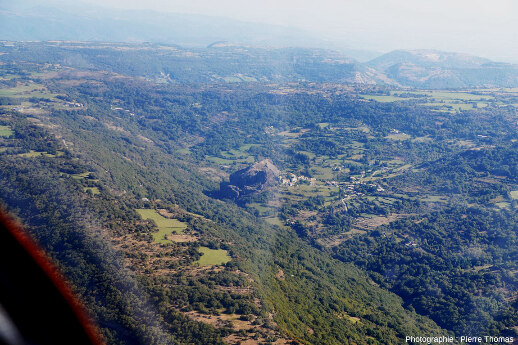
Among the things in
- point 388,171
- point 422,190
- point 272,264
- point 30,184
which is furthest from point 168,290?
point 388,171

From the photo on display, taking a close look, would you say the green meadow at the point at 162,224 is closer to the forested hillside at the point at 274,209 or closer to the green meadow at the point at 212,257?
the forested hillside at the point at 274,209

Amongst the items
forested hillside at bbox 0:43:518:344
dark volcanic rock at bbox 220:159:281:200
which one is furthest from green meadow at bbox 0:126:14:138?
dark volcanic rock at bbox 220:159:281:200

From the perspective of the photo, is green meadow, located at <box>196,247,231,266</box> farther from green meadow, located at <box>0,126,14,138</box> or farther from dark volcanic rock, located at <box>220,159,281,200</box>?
green meadow, located at <box>0,126,14,138</box>

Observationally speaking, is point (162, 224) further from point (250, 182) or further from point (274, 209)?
point (250, 182)

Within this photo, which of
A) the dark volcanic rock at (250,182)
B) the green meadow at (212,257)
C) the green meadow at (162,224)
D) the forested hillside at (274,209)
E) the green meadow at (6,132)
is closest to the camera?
the forested hillside at (274,209)

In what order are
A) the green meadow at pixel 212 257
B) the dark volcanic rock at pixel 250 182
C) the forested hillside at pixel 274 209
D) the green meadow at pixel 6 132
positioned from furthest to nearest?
the dark volcanic rock at pixel 250 182
the green meadow at pixel 6 132
the green meadow at pixel 212 257
the forested hillside at pixel 274 209

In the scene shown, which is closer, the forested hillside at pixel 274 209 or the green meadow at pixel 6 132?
the forested hillside at pixel 274 209

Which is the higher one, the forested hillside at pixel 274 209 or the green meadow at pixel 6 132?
the green meadow at pixel 6 132

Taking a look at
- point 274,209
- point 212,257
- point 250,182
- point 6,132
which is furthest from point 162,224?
point 6,132

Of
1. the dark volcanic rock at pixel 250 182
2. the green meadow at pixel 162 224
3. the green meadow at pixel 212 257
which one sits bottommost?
the dark volcanic rock at pixel 250 182

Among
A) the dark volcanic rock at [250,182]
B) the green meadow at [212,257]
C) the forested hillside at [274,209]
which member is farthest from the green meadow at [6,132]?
the green meadow at [212,257]
